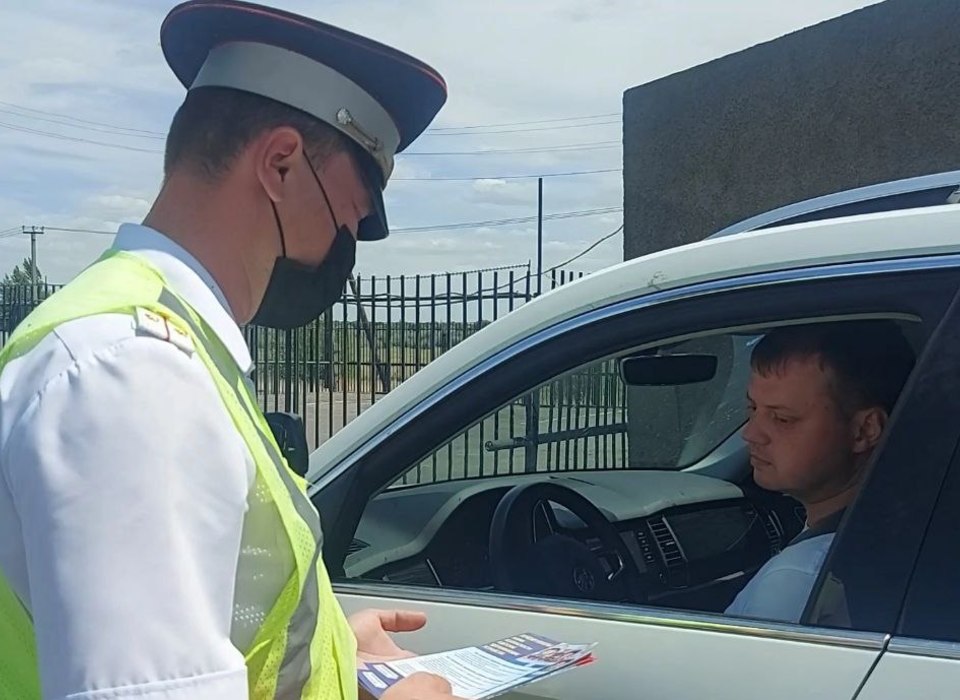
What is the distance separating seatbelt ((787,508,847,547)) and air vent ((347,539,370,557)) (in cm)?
84

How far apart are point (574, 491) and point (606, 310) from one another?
35.3 inches

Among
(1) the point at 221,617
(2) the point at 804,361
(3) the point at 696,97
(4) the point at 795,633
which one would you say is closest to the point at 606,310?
(2) the point at 804,361

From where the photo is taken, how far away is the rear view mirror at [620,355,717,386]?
2.19m

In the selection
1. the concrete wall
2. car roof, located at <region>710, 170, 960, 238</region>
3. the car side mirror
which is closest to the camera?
the car side mirror

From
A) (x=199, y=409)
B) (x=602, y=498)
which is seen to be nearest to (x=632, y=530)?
(x=602, y=498)

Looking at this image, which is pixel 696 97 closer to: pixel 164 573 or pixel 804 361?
pixel 804 361

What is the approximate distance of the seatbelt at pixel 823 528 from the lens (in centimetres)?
184

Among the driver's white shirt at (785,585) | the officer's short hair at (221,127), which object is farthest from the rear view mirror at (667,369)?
the officer's short hair at (221,127)

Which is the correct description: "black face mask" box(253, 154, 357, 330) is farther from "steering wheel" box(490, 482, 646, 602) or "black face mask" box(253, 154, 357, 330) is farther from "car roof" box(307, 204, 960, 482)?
"steering wheel" box(490, 482, 646, 602)

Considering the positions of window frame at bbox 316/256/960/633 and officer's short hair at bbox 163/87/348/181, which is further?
window frame at bbox 316/256/960/633

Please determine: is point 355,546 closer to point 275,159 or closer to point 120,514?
point 275,159

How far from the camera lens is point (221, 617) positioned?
0.90 meters

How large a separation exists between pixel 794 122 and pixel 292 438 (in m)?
6.07

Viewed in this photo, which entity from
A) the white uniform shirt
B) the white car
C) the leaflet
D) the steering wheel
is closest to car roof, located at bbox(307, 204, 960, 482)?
the white car
